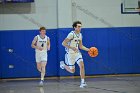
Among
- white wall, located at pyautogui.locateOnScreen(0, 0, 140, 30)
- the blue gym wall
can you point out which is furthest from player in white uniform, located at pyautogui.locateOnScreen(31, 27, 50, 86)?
white wall, located at pyautogui.locateOnScreen(0, 0, 140, 30)

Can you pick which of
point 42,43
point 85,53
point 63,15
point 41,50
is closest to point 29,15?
point 63,15

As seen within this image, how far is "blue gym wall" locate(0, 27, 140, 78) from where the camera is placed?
18.6 metres

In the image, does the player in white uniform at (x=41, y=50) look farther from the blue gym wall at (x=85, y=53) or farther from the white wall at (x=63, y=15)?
the white wall at (x=63, y=15)

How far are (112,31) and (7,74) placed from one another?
17.9 ft

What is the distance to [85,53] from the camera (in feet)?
62.3

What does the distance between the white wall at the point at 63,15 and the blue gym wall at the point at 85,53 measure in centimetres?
29

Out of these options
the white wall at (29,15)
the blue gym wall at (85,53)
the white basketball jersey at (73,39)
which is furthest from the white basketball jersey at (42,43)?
the white wall at (29,15)

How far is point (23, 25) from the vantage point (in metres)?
18.7

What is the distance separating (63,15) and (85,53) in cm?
212

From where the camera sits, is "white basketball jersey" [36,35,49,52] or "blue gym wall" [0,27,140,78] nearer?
"white basketball jersey" [36,35,49,52]

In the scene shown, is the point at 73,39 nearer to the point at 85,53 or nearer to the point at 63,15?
the point at 63,15

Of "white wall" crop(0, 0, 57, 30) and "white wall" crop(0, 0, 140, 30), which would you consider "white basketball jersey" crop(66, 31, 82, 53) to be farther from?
"white wall" crop(0, 0, 57, 30)

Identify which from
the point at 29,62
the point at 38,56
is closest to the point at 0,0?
the point at 29,62

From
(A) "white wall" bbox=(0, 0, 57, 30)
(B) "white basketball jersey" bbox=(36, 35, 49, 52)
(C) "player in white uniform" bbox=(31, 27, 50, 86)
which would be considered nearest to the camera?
(C) "player in white uniform" bbox=(31, 27, 50, 86)
